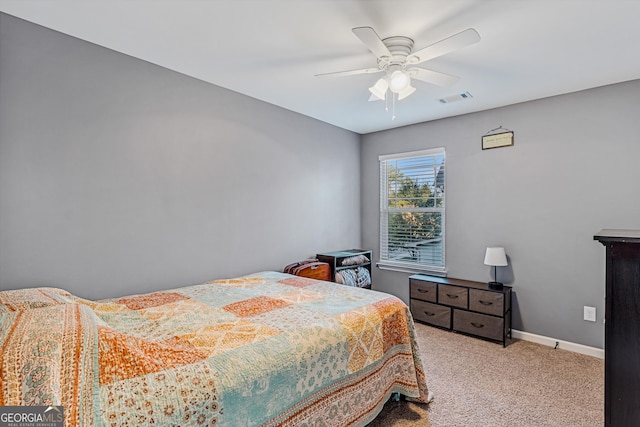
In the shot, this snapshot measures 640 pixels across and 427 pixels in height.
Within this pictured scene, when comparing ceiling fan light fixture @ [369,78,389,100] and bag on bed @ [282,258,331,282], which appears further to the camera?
bag on bed @ [282,258,331,282]

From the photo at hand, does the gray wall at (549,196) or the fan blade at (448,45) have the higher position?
the fan blade at (448,45)

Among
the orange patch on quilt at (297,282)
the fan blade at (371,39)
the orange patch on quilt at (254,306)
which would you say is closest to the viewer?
the fan blade at (371,39)

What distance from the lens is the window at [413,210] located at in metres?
4.04

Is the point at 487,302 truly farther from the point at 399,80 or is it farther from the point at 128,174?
the point at 128,174

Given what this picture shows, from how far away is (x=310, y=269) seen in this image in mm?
3461

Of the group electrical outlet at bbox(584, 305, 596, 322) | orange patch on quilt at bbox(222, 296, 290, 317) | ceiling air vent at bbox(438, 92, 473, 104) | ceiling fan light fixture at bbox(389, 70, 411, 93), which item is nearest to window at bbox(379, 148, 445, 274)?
ceiling air vent at bbox(438, 92, 473, 104)

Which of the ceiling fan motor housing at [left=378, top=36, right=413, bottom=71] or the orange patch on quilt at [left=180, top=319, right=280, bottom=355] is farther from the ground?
the ceiling fan motor housing at [left=378, top=36, right=413, bottom=71]

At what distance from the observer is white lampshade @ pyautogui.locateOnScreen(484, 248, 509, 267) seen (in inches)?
130

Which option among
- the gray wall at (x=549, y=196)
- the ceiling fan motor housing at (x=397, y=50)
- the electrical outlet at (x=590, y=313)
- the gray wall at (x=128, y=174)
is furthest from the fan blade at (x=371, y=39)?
the electrical outlet at (x=590, y=313)

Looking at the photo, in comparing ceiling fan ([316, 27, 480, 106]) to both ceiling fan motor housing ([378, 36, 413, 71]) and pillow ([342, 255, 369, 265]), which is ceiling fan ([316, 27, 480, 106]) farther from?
pillow ([342, 255, 369, 265])

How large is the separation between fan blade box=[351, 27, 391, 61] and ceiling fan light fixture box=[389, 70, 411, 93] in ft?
0.44

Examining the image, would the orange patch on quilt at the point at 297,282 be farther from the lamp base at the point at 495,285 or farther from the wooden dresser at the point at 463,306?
the lamp base at the point at 495,285

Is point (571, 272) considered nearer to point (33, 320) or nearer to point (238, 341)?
point (238, 341)

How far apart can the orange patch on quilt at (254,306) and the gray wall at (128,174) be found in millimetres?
897
